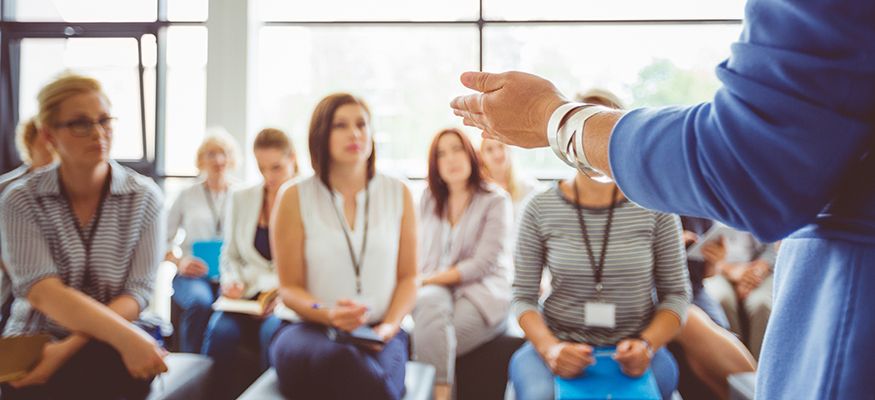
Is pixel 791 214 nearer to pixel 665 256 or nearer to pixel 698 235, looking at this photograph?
pixel 665 256

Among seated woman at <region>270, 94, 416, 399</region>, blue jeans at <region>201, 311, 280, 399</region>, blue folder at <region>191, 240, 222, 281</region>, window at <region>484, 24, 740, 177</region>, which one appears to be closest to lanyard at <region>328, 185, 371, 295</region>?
seated woman at <region>270, 94, 416, 399</region>

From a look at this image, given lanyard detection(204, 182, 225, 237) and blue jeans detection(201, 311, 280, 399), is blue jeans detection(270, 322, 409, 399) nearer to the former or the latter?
blue jeans detection(201, 311, 280, 399)

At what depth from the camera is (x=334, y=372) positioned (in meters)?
2.24

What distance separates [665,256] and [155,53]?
548 centimetres

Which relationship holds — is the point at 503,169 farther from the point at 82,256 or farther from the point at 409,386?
the point at 82,256

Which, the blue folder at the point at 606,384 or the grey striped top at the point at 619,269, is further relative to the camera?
the grey striped top at the point at 619,269

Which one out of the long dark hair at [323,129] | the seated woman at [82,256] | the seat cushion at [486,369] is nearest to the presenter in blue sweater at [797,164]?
the seated woman at [82,256]

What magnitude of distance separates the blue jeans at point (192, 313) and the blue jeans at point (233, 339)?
30 cm

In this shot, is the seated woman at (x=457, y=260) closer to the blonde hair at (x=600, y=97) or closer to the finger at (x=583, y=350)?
the finger at (x=583, y=350)

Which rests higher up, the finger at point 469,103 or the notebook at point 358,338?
the finger at point 469,103

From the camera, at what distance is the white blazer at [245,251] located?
12.0ft

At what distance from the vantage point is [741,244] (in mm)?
2832

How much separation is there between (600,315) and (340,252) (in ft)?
3.89

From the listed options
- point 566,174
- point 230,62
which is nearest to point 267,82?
point 230,62
